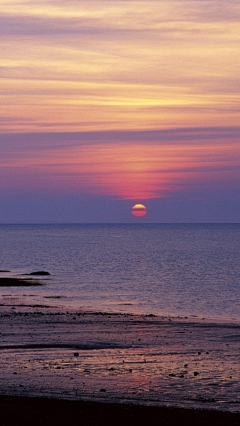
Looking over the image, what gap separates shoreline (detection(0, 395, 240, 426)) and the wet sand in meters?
0.03

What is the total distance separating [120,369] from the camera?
28516 millimetres

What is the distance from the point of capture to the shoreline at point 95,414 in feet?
64.0

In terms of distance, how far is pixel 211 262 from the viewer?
6053 inches

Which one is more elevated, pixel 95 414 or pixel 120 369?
pixel 120 369

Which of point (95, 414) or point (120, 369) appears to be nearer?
point (95, 414)

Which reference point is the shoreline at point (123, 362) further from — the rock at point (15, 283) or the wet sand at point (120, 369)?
the rock at point (15, 283)

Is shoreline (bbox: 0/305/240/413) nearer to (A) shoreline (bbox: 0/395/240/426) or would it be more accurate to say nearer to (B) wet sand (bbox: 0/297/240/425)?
(B) wet sand (bbox: 0/297/240/425)

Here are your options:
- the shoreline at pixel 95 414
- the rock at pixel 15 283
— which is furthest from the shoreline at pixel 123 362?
the rock at pixel 15 283

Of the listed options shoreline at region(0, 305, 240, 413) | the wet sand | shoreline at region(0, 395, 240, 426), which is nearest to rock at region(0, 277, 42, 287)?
shoreline at region(0, 305, 240, 413)

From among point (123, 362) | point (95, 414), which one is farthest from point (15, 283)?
point (95, 414)

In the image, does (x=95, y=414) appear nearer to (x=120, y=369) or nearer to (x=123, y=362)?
(x=120, y=369)

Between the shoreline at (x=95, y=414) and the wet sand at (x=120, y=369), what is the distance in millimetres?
30

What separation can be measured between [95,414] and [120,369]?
8.14m

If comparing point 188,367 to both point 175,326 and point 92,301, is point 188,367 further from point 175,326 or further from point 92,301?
point 92,301
